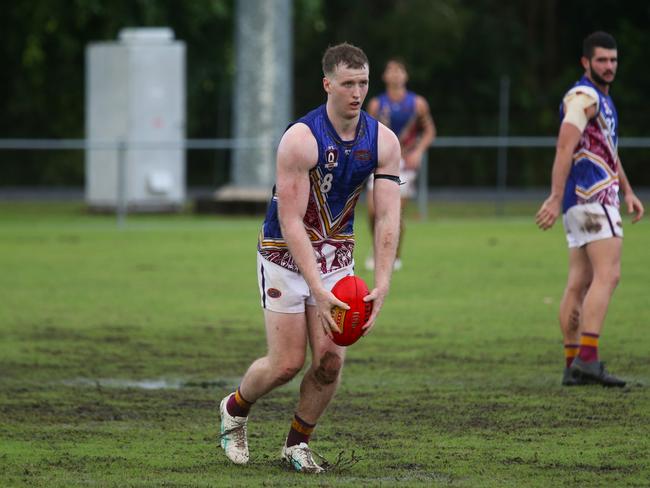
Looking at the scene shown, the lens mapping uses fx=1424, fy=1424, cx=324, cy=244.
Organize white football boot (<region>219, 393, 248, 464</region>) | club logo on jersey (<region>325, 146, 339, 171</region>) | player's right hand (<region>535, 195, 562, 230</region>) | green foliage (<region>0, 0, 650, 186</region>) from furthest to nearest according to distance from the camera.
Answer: green foliage (<region>0, 0, 650, 186</region>)
player's right hand (<region>535, 195, 562, 230</region>)
white football boot (<region>219, 393, 248, 464</region>)
club logo on jersey (<region>325, 146, 339, 171</region>)

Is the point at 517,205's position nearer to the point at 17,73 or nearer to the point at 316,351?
the point at 17,73

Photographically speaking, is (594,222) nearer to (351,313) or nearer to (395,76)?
(351,313)

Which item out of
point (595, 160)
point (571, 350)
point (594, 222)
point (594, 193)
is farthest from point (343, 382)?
point (595, 160)

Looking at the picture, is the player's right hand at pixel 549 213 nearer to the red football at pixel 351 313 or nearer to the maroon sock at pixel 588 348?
the maroon sock at pixel 588 348

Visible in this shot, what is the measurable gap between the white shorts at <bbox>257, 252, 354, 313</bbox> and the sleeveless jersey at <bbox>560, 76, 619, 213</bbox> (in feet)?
9.62

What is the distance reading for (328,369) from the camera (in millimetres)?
6758

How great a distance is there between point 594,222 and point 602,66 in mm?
1016

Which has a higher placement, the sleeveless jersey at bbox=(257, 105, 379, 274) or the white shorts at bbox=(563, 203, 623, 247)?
the sleeveless jersey at bbox=(257, 105, 379, 274)

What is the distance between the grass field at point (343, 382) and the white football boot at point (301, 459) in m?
0.08

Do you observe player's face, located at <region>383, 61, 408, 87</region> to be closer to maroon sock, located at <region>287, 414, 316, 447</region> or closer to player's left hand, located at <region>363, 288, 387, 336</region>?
maroon sock, located at <region>287, 414, 316, 447</region>

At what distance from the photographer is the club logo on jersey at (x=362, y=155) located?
261 inches

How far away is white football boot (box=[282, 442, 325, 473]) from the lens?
22.2 feet

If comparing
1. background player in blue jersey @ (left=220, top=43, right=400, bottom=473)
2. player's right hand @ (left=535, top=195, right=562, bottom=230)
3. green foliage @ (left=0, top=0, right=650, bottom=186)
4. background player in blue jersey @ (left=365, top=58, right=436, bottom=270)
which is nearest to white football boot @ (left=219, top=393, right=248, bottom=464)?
background player in blue jersey @ (left=220, top=43, right=400, bottom=473)

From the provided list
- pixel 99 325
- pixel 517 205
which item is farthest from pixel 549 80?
pixel 99 325
